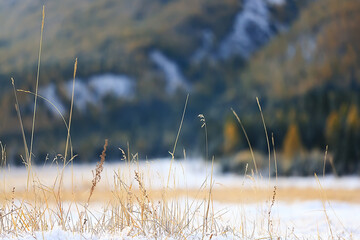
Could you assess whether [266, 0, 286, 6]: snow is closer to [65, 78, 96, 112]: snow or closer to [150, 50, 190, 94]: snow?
[150, 50, 190, 94]: snow

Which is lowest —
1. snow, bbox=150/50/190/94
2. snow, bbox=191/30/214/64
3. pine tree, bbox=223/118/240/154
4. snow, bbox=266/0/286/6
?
pine tree, bbox=223/118/240/154

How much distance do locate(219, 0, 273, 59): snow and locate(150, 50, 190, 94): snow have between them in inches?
326

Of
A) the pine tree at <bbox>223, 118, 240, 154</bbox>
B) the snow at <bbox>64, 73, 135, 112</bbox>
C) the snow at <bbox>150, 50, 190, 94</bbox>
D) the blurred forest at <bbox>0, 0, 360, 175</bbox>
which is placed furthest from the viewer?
the snow at <bbox>150, 50, 190, 94</bbox>

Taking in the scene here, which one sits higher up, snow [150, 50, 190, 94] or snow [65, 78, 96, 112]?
snow [150, 50, 190, 94]

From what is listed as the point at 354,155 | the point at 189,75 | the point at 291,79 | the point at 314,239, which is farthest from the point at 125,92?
the point at 314,239

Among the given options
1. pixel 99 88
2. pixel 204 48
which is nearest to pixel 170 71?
pixel 204 48

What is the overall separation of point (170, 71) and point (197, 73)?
3836mm

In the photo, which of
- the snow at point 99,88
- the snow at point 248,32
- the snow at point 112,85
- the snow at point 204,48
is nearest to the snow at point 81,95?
the snow at point 99,88

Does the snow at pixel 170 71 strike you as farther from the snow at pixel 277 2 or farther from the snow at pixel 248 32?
the snow at pixel 277 2

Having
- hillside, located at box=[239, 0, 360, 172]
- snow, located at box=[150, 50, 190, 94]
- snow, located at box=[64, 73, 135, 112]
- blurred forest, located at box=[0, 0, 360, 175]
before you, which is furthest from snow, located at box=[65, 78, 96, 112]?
hillside, located at box=[239, 0, 360, 172]

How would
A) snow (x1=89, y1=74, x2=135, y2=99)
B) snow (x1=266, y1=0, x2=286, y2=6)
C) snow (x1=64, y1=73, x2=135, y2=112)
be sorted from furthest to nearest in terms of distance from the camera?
snow (x1=266, y1=0, x2=286, y2=6), snow (x1=89, y1=74, x2=135, y2=99), snow (x1=64, y1=73, x2=135, y2=112)

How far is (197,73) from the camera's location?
6078 centimetres

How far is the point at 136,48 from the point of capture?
63.4 m

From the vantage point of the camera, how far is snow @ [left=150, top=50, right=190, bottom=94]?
57.9m
